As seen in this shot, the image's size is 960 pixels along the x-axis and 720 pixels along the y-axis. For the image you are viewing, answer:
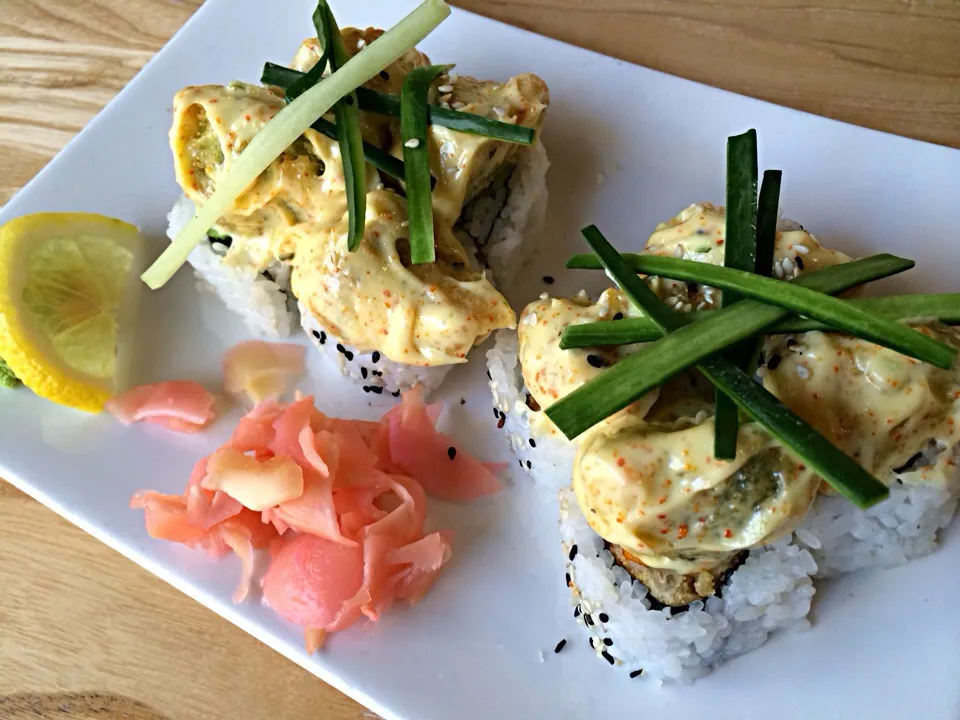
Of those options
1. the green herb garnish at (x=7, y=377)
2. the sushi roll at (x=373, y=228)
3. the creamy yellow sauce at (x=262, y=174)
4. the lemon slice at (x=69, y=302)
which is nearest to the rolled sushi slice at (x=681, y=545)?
the sushi roll at (x=373, y=228)

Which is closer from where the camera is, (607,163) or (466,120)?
(466,120)

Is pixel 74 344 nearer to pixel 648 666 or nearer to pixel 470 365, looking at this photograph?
pixel 470 365

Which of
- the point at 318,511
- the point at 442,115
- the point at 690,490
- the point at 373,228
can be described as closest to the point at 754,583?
the point at 690,490

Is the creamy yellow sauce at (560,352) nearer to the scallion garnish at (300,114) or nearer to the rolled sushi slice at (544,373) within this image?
the rolled sushi slice at (544,373)

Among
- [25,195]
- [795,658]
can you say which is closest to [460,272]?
[795,658]

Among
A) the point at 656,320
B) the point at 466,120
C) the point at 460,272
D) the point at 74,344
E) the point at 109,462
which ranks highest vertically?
the point at 466,120

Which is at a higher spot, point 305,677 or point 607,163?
point 607,163

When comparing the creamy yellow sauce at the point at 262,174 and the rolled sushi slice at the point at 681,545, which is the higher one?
the creamy yellow sauce at the point at 262,174
